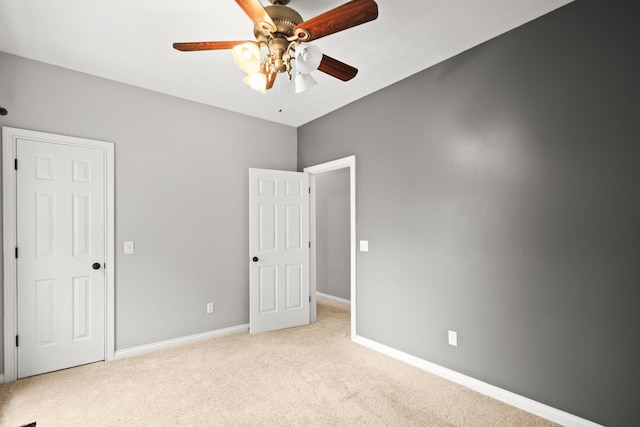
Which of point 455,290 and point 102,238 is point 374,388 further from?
point 102,238

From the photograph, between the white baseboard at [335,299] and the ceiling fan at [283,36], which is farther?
the white baseboard at [335,299]

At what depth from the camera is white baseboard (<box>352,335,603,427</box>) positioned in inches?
80.8

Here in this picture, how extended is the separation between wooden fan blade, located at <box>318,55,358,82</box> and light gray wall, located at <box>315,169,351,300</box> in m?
3.17

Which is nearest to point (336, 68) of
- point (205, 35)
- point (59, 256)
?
point (205, 35)

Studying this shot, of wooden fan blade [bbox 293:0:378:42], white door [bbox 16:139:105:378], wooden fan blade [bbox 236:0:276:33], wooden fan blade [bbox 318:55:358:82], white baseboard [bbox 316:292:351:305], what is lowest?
white baseboard [bbox 316:292:351:305]

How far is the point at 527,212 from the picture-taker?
7.42ft

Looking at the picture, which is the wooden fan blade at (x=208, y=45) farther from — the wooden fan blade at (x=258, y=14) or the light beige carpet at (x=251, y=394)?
the light beige carpet at (x=251, y=394)

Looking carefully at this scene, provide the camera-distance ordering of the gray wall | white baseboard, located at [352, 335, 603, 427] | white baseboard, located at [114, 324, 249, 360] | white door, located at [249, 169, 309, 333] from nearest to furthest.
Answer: the gray wall, white baseboard, located at [352, 335, 603, 427], white baseboard, located at [114, 324, 249, 360], white door, located at [249, 169, 309, 333]

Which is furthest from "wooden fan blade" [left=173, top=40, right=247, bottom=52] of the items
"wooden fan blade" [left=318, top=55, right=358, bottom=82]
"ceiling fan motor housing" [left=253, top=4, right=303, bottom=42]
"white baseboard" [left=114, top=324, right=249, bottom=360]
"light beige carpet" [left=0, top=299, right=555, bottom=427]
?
"white baseboard" [left=114, top=324, right=249, bottom=360]

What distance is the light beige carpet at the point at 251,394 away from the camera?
213 cm

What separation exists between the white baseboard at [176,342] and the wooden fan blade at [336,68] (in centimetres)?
312

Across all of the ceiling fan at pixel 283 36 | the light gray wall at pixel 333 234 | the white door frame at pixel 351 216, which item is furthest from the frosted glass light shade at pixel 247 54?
the light gray wall at pixel 333 234

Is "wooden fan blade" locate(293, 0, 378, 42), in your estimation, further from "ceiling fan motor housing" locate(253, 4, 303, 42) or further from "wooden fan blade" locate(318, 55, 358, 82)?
"wooden fan blade" locate(318, 55, 358, 82)

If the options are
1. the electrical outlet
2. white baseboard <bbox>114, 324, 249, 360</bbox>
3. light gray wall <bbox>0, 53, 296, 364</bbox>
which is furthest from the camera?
white baseboard <bbox>114, 324, 249, 360</bbox>
